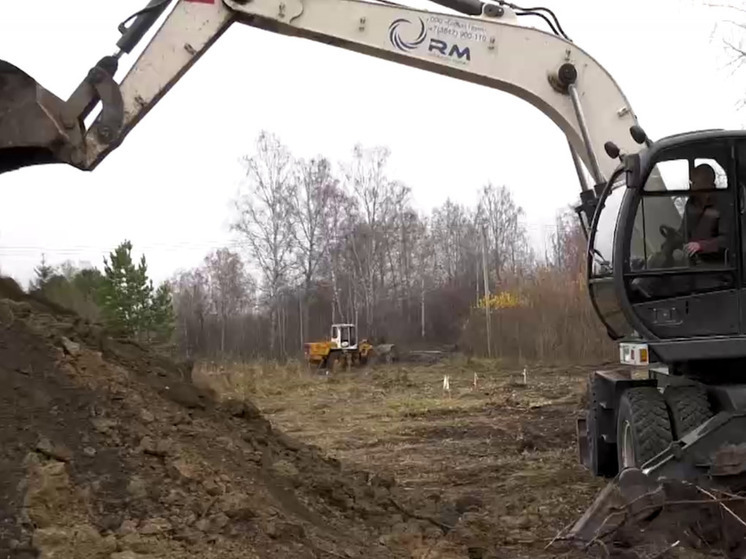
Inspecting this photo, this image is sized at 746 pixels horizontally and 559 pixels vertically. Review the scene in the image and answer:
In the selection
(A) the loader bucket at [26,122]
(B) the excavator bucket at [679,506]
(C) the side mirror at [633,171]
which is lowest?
(B) the excavator bucket at [679,506]

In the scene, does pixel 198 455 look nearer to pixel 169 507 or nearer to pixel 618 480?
pixel 169 507

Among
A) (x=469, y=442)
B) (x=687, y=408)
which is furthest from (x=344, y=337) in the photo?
(x=687, y=408)

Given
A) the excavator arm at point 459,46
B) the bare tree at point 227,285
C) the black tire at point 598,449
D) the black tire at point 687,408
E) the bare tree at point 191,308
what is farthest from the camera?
the bare tree at point 227,285

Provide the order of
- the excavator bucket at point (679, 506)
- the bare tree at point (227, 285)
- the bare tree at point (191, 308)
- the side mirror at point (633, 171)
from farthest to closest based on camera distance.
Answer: the bare tree at point (227, 285)
the bare tree at point (191, 308)
the side mirror at point (633, 171)
the excavator bucket at point (679, 506)

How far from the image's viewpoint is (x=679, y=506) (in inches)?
181

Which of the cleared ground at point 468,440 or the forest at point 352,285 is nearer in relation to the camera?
the cleared ground at point 468,440

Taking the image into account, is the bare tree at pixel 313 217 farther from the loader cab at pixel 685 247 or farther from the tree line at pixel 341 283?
the loader cab at pixel 685 247

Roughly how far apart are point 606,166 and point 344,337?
84.0 ft

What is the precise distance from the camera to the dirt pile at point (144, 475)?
4340mm

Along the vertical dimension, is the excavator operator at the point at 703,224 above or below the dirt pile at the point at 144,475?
above

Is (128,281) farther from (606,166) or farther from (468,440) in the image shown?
(606,166)

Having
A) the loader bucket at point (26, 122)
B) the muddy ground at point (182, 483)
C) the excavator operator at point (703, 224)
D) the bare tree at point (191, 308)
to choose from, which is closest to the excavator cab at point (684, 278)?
the excavator operator at point (703, 224)

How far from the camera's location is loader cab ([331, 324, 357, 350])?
31389 mm

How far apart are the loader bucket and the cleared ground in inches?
143
